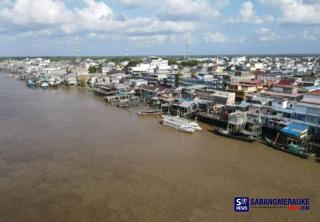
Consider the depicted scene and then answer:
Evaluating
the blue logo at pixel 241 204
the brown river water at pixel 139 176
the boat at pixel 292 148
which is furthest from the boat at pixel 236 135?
the blue logo at pixel 241 204

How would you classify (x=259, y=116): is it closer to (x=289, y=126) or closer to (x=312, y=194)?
(x=289, y=126)

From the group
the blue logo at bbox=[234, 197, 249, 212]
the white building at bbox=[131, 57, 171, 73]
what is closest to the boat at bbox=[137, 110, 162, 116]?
the blue logo at bbox=[234, 197, 249, 212]

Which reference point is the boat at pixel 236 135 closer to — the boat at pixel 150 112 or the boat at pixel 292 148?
the boat at pixel 292 148

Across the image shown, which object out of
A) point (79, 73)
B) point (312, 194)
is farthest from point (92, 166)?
point (79, 73)

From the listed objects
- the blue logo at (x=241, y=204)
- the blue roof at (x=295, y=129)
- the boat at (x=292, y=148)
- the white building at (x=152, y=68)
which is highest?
the white building at (x=152, y=68)

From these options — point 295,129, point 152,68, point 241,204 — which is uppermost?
point 152,68

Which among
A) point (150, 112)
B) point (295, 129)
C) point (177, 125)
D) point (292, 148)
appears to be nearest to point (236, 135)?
point (295, 129)

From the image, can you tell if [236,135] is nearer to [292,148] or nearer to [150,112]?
[292,148]
